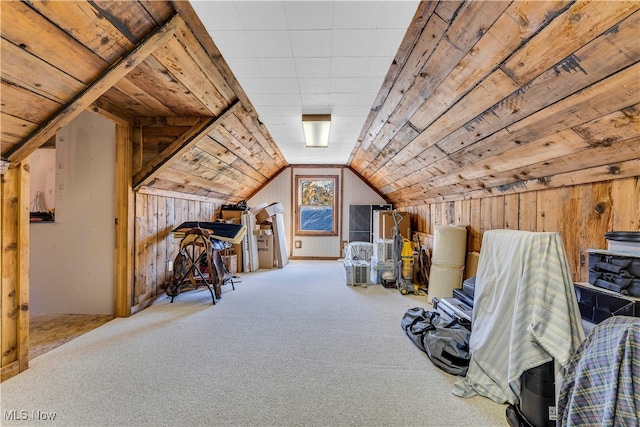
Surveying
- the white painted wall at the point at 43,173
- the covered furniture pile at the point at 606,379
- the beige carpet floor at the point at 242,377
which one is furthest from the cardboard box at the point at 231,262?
the covered furniture pile at the point at 606,379

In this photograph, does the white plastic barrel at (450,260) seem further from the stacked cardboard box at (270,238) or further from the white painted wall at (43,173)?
the white painted wall at (43,173)

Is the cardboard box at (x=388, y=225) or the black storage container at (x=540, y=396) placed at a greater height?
the cardboard box at (x=388, y=225)

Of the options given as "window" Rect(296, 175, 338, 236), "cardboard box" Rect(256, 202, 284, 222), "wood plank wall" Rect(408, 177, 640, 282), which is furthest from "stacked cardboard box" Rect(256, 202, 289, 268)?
"wood plank wall" Rect(408, 177, 640, 282)

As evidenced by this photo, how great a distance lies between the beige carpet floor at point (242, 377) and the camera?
5.18 ft

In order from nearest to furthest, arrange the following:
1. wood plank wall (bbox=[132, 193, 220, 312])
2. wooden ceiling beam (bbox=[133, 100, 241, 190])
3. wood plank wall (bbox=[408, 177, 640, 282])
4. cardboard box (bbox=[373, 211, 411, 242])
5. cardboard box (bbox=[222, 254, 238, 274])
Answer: wood plank wall (bbox=[408, 177, 640, 282]) → wooden ceiling beam (bbox=[133, 100, 241, 190]) → wood plank wall (bbox=[132, 193, 220, 312]) → cardboard box (bbox=[222, 254, 238, 274]) → cardboard box (bbox=[373, 211, 411, 242])

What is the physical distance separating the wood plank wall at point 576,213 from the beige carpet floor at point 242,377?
1.31 m

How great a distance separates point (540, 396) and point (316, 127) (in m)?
3.33

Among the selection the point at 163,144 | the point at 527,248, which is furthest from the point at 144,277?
the point at 527,248

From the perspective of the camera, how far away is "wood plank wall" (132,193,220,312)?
3337mm

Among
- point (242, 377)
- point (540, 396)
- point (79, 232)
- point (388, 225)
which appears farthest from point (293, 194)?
point (540, 396)

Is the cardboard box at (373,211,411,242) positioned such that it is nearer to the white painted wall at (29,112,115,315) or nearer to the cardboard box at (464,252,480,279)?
the cardboard box at (464,252,480,279)

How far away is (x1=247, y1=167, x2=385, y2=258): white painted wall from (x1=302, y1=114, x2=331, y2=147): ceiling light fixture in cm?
269

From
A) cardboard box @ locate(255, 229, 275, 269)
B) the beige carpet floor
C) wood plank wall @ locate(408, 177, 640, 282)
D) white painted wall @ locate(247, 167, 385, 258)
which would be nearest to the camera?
the beige carpet floor

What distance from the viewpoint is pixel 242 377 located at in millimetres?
1948
